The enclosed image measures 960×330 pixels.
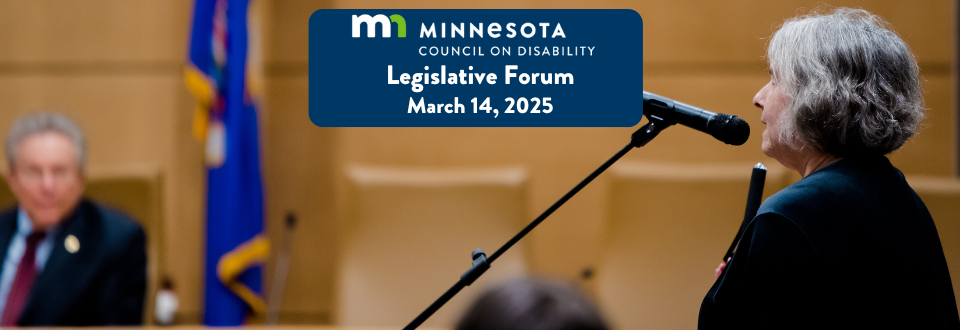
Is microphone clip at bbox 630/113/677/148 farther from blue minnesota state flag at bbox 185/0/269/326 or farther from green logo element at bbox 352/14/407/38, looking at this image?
blue minnesota state flag at bbox 185/0/269/326

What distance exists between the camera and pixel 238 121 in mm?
2613

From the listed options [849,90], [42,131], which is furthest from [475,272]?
[42,131]

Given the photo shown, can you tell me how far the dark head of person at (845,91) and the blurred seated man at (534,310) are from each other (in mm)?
638

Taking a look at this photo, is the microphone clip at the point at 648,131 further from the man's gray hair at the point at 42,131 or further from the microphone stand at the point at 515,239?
the man's gray hair at the point at 42,131

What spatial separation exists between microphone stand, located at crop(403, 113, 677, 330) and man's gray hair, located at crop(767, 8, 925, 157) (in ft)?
0.60

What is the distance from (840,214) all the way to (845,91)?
0.17 metres

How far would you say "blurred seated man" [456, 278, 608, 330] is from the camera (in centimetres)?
46

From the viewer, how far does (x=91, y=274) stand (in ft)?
6.63

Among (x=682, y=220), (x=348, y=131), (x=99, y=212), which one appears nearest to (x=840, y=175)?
(x=682, y=220)

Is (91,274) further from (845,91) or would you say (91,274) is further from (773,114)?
(845,91)

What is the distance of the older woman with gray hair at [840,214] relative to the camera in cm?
89
